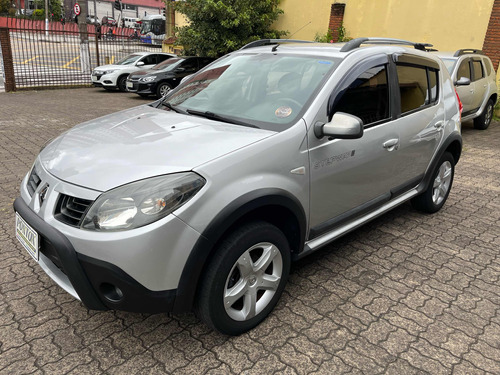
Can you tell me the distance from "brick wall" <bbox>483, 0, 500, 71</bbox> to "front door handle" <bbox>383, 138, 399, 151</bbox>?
10096mm

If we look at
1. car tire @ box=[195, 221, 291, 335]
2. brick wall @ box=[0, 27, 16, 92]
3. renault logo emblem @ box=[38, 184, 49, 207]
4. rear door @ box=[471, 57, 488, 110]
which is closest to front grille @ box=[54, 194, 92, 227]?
renault logo emblem @ box=[38, 184, 49, 207]

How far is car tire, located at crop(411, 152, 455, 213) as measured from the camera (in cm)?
420

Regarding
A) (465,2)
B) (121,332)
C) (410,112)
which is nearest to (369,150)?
(410,112)

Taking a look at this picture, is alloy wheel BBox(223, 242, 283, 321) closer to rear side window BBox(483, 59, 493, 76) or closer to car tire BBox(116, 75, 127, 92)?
rear side window BBox(483, 59, 493, 76)

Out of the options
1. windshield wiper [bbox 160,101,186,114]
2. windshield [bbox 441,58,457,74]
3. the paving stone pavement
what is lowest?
the paving stone pavement

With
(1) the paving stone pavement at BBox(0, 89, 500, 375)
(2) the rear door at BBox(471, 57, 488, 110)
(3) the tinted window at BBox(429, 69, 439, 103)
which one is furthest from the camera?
(2) the rear door at BBox(471, 57, 488, 110)

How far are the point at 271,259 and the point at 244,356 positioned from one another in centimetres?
57

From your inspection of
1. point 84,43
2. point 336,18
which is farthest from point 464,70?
point 84,43

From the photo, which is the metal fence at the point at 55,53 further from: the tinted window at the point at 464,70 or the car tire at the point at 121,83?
the tinted window at the point at 464,70

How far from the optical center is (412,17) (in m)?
12.2

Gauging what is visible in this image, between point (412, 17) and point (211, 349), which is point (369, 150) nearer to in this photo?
point (211, 349)

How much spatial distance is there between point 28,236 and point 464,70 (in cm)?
890

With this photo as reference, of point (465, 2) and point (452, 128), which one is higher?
point (465, 2)

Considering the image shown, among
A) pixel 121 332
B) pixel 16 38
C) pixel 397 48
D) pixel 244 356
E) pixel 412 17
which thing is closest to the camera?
pixel 244 356
